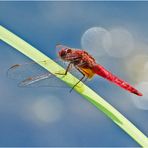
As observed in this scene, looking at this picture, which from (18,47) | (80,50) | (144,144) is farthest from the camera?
(80,50)

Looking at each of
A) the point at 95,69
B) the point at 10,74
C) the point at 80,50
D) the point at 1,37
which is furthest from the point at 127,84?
the point at 1,37

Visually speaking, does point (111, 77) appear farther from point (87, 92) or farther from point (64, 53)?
point (87, 92)

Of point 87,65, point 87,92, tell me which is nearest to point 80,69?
point 87,65

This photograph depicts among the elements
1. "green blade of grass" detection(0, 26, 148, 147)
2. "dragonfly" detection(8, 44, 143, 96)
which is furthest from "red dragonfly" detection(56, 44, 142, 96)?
"green blade of grass" detection(0, 26, 148, 147)

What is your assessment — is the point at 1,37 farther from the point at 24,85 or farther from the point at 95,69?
the point at 95,69

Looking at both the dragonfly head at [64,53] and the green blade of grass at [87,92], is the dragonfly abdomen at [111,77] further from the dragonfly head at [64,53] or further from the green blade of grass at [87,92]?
the green blade of grass at [87,92]

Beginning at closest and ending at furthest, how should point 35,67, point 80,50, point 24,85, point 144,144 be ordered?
point 144,144 → point 24,85 → point 35,67 → point 80,50

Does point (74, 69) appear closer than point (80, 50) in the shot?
Yes

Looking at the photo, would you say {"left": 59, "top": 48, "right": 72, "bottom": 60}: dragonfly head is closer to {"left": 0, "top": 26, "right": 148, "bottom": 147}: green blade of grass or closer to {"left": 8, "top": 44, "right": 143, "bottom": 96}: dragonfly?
{"left": 8, "top": 44, "right": 143, "bottom": 96}: dragonfly

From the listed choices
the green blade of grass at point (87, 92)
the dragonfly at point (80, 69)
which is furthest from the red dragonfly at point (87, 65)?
the green blade of grass at point (87, 92)
